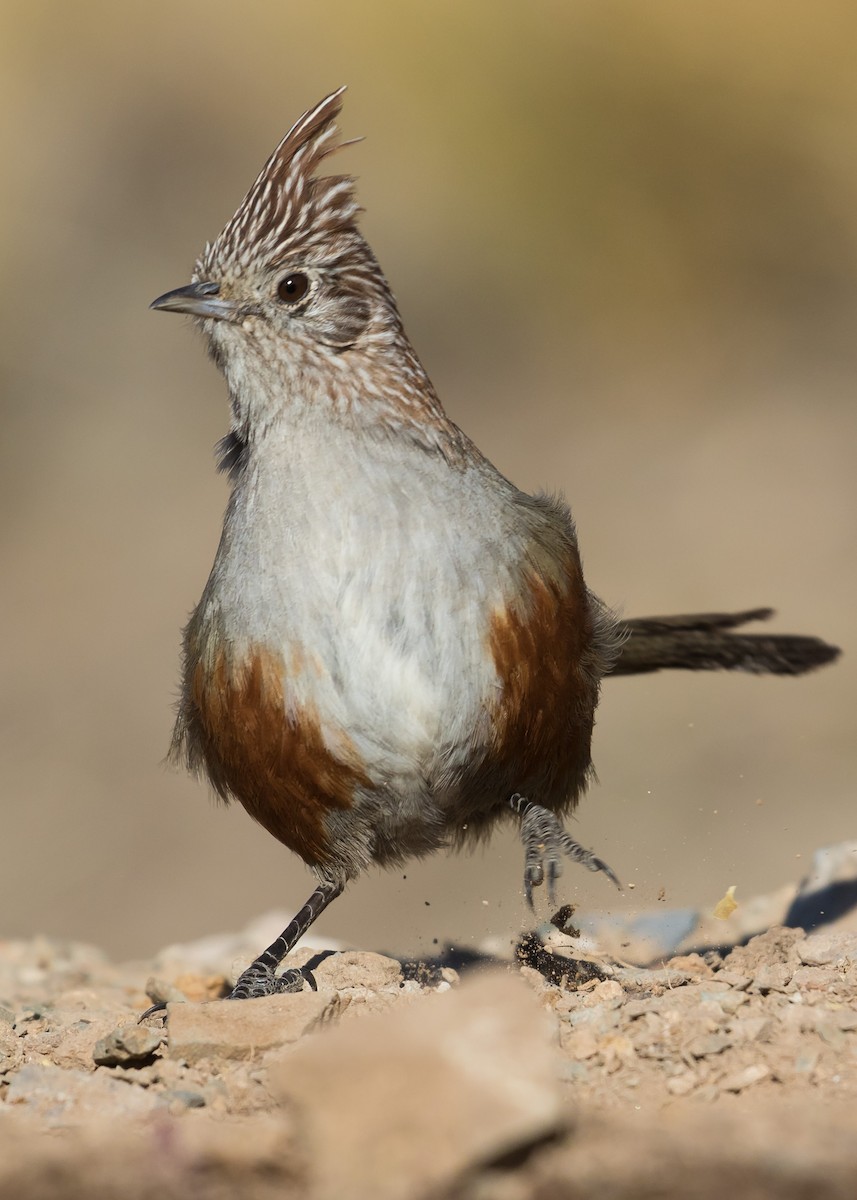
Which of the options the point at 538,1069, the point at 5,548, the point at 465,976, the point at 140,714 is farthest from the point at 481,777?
the point at 5,548

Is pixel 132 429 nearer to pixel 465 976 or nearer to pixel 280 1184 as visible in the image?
pixel 465 976

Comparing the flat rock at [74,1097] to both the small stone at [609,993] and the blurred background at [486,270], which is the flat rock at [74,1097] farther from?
the blurred background at [486,270]

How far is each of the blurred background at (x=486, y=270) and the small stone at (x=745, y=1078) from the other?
358 inches

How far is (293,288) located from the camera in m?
5.46

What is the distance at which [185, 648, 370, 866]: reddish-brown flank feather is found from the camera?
5.09 meters

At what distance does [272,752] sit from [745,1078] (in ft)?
6.94

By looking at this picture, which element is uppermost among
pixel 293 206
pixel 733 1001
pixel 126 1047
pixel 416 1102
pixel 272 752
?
pixel 293 206

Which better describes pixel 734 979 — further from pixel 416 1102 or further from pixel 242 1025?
pixel 416 1102

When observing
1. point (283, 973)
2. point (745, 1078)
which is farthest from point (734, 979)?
point (283, 973)

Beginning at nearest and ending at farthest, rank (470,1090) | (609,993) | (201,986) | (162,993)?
(470,1090) < (609,993) < (162,993) < (201,986)

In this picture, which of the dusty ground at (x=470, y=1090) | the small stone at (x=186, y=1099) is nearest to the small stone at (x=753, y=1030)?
the dusty ground at (x=470, y=1090)

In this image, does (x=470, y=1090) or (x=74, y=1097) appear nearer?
(x=470, y=1090)

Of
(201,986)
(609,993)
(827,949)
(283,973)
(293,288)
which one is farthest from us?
(201,986)

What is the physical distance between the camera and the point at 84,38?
48.8 ft
